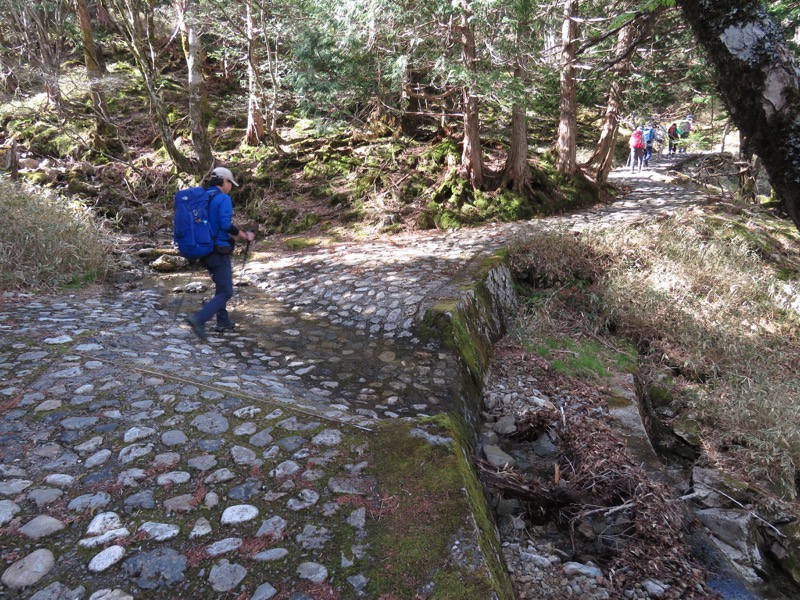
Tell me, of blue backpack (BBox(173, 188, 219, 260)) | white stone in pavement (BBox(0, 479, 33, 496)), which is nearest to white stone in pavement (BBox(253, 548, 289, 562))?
white stone in pavement (BBox(0, 479, 33, 496))

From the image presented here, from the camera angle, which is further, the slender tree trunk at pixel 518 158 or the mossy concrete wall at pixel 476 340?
the slender tree trunk at pixel 518 158

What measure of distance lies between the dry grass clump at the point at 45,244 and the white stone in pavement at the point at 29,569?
5725 millimetres

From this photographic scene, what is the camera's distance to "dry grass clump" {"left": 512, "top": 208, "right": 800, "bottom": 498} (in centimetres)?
511

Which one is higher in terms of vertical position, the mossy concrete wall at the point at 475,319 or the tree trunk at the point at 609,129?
the tree trunk at the point at 609,129

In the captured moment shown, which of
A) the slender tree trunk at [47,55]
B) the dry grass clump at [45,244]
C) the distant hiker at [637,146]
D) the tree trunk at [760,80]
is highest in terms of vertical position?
the slender tree trunk at [47,55]

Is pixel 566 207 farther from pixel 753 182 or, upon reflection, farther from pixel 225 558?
pixel 225 558

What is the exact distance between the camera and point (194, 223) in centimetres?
537

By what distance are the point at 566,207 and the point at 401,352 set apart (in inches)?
319

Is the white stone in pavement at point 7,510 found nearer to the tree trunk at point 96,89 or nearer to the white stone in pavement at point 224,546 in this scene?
the white stone in pavement at point 224,546

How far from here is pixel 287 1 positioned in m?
11.7

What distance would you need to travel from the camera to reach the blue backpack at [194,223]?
5.32 m

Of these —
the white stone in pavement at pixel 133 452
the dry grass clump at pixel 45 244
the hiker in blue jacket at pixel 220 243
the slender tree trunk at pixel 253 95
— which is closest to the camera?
the white stone in pavement at pixel 133 452

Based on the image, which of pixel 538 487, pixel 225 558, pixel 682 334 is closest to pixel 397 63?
pixel 682 334

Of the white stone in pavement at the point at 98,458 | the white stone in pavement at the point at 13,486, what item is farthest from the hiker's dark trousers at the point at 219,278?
the white stone in pavement at the point at 13,486
